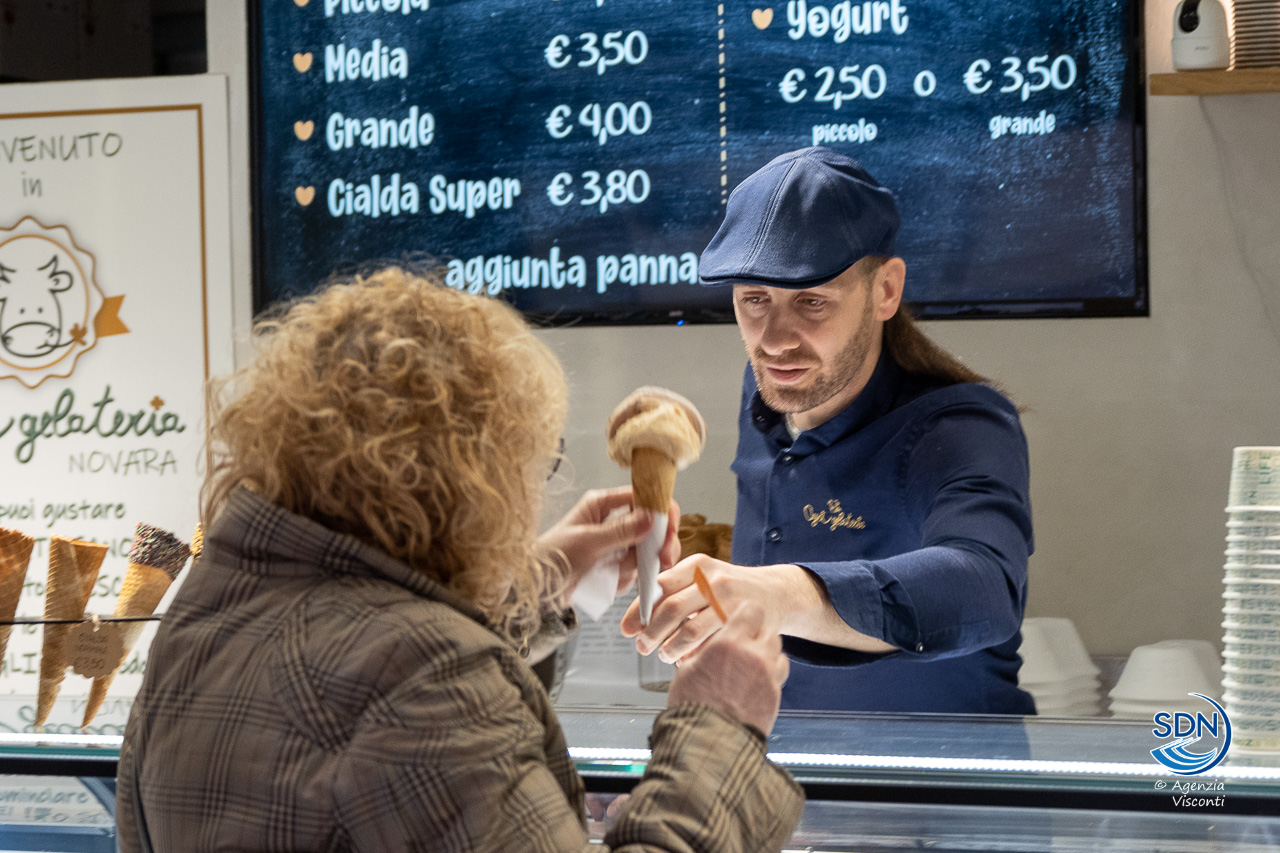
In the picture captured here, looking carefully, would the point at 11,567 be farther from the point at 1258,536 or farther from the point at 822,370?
the point at 1258,536

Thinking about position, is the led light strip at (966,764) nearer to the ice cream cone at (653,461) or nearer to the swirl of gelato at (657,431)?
the ice cream cone at (653,461)

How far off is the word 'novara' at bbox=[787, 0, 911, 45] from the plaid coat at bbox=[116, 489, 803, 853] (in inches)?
83.9

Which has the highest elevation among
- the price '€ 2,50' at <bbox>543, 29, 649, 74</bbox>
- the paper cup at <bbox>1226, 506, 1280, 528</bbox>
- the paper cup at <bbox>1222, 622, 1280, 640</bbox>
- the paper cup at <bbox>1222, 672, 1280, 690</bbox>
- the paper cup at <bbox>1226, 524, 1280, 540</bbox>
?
the price '€ 2,50' at <bbox>543, 29, 649, 74</bbox>

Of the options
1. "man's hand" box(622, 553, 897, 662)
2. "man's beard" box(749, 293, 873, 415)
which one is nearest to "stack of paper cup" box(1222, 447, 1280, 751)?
"man's hand" box(622, 553, 897, 662)

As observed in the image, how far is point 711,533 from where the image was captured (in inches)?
87.8

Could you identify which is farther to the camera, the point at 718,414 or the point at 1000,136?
the point at 718,414

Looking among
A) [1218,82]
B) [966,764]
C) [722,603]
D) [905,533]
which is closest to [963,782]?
[966,764]

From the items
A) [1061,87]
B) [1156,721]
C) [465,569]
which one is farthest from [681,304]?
[465,569]

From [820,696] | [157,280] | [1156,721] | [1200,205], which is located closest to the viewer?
[1156,721]

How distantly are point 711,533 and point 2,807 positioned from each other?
4.27ft

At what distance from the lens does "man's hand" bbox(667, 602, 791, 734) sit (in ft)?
2.89

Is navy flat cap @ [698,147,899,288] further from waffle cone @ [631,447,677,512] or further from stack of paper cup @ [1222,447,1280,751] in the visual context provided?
stack of paper cup @ [1222,447,1280,751]

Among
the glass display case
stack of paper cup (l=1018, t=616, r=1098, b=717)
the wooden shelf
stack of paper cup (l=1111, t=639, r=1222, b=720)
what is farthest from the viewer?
the wooden shelf

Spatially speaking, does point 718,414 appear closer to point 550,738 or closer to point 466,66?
point 466,66
